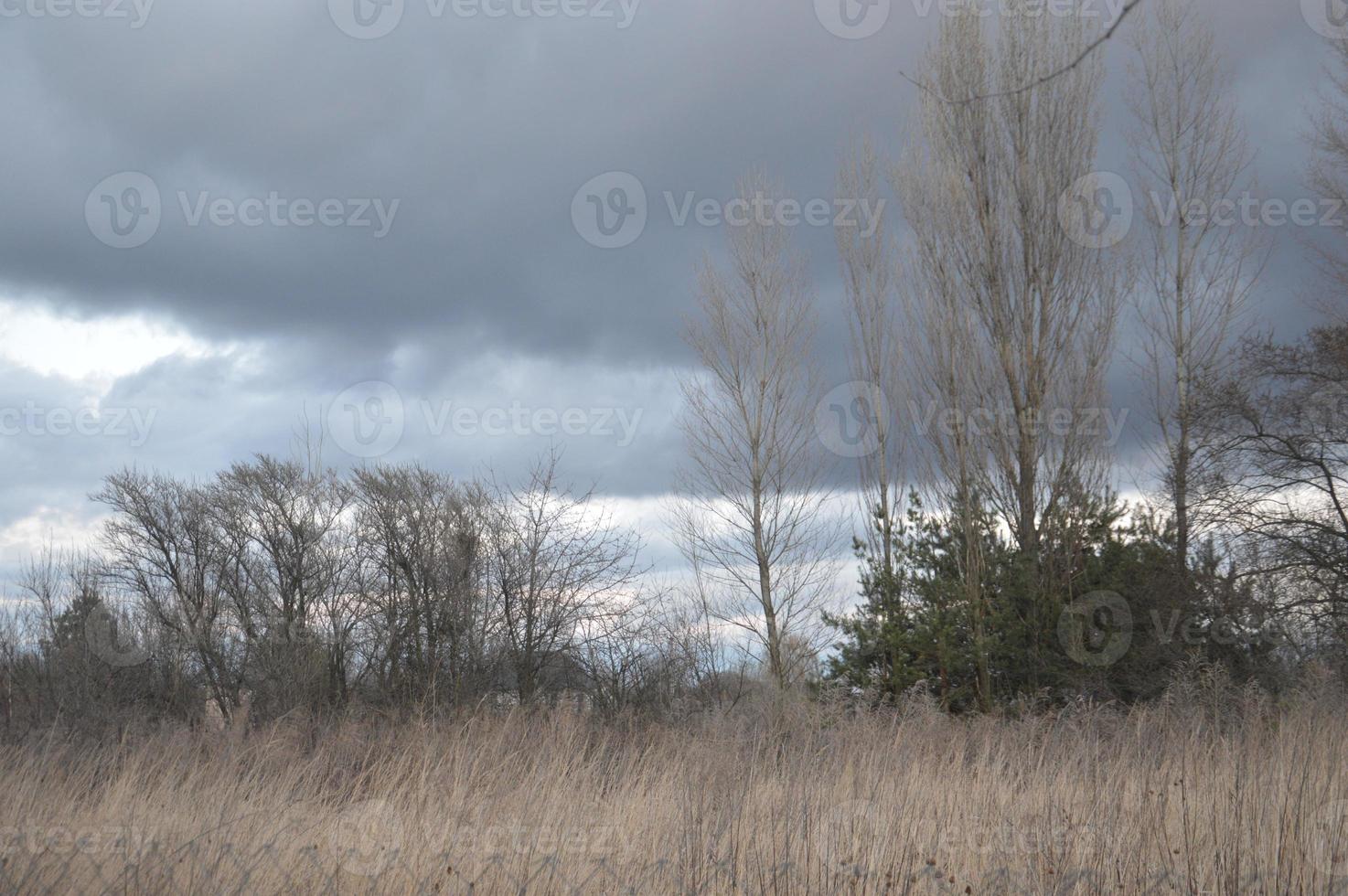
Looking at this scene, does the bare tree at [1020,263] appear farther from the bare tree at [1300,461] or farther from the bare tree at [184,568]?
the bare tree at [184,568]

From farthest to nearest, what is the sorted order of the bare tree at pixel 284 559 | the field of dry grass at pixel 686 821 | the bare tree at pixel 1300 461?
the bare tree at pixel 284 559, the bare tree at pixel 1300 461, the field of dry grass at pixel 686 821

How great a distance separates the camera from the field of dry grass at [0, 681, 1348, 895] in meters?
4.93

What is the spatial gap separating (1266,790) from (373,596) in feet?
71.2

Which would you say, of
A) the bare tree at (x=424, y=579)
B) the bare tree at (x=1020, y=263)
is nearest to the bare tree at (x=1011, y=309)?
the bare tree at (x=1020, y=263)

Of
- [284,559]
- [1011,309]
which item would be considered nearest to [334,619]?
[284,559]

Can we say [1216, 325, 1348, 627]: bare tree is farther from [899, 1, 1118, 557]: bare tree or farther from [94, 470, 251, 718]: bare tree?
[94, 470, 251, 718]: bare tree

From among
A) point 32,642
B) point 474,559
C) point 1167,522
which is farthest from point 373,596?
point 1167,522

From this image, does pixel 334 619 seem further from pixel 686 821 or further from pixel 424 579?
pixel 686 821

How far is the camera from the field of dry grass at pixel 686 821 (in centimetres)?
493

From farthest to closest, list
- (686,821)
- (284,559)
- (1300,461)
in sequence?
(284,559) → (1300,461) → (686,821)

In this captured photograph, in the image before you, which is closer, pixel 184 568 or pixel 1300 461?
pixel 1300 461

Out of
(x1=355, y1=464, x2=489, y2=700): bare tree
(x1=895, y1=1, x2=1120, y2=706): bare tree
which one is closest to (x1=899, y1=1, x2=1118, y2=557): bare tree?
(x1=895, y1=1, x2=1120, y2=706): bare tree

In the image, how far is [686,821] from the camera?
5.21m

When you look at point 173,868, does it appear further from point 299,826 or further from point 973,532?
point 973,532
